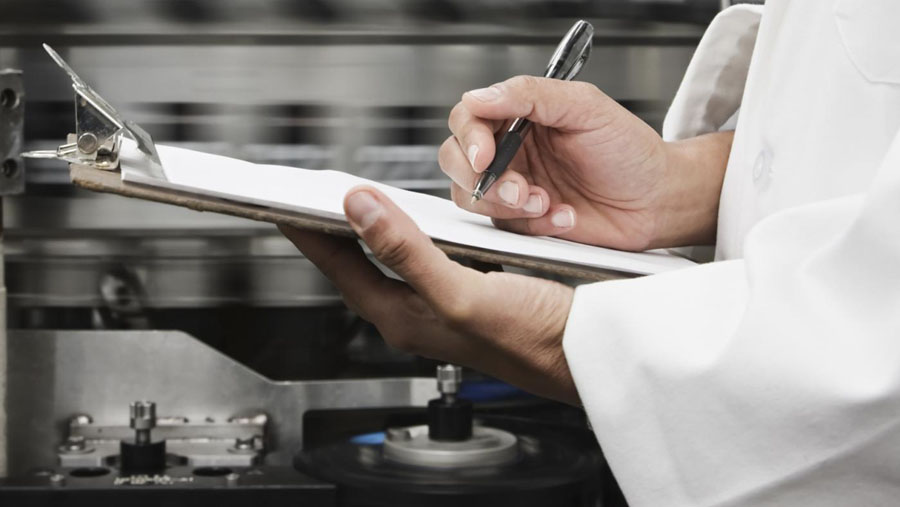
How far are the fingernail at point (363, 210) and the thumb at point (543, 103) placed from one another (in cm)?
23

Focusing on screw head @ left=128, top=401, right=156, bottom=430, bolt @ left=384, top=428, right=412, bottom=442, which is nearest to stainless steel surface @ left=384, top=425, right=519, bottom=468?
bolt @ left=384, top=428, right=412, bottom=442

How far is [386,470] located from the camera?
3.68 feet

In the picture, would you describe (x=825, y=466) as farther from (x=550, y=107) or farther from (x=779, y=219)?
(x=550, y=107)

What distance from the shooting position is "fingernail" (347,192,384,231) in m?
0.66

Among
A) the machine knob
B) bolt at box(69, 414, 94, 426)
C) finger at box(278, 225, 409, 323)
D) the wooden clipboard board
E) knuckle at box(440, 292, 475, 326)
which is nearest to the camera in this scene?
the wooden clipboard board

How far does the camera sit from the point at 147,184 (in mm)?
610

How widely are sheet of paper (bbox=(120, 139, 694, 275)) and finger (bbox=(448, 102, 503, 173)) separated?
0.05 meters

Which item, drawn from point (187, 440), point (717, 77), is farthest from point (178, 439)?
point (717, 77)

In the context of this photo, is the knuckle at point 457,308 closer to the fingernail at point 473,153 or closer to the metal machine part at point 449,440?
the fingernail at point 473,153

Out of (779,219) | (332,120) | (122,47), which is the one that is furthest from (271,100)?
(779,219)

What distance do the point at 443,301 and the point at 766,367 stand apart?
21cm

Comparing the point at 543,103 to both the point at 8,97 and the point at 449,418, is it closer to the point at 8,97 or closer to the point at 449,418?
the point at 449,418

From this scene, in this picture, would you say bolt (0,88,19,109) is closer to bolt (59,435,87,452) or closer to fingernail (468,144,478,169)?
bolt (59,435,87,452)

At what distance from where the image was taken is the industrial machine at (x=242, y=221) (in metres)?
1.29
